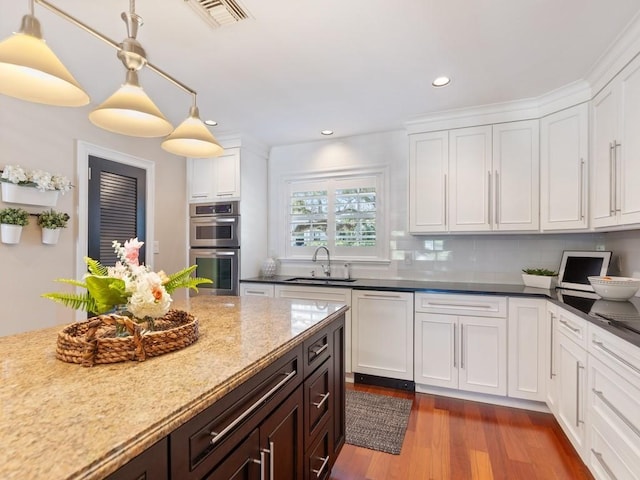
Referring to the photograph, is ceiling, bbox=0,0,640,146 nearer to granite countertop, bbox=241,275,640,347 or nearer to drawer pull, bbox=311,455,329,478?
granite countertop, bbox=241,275,640,347

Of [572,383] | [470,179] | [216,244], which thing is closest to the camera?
[572,383]

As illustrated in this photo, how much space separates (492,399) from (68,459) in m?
2.97

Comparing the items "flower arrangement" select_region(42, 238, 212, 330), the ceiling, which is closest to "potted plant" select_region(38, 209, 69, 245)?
the ceiling

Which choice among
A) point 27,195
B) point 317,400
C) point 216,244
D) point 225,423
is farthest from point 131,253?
point 216,244

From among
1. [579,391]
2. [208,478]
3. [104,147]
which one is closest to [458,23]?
[579,391]

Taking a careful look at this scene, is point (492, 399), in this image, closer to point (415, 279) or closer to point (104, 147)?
point (415, 279)

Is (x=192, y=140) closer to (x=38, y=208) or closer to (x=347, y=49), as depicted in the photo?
(x=347, y=49)

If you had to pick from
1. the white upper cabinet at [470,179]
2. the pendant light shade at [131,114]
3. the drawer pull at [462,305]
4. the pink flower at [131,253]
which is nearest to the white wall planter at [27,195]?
the pendant light shade at [131,114]

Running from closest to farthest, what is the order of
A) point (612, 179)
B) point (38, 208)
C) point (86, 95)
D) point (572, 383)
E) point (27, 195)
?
point (86, 95), point (572, 383), point (612, 179), point (27, 195), point (38, 208)

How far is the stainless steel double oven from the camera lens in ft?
11.7

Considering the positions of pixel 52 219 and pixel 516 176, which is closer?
pixel 52 219

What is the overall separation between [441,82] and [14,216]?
3.17m

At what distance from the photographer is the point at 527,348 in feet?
8.32

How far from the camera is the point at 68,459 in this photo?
56 cm
